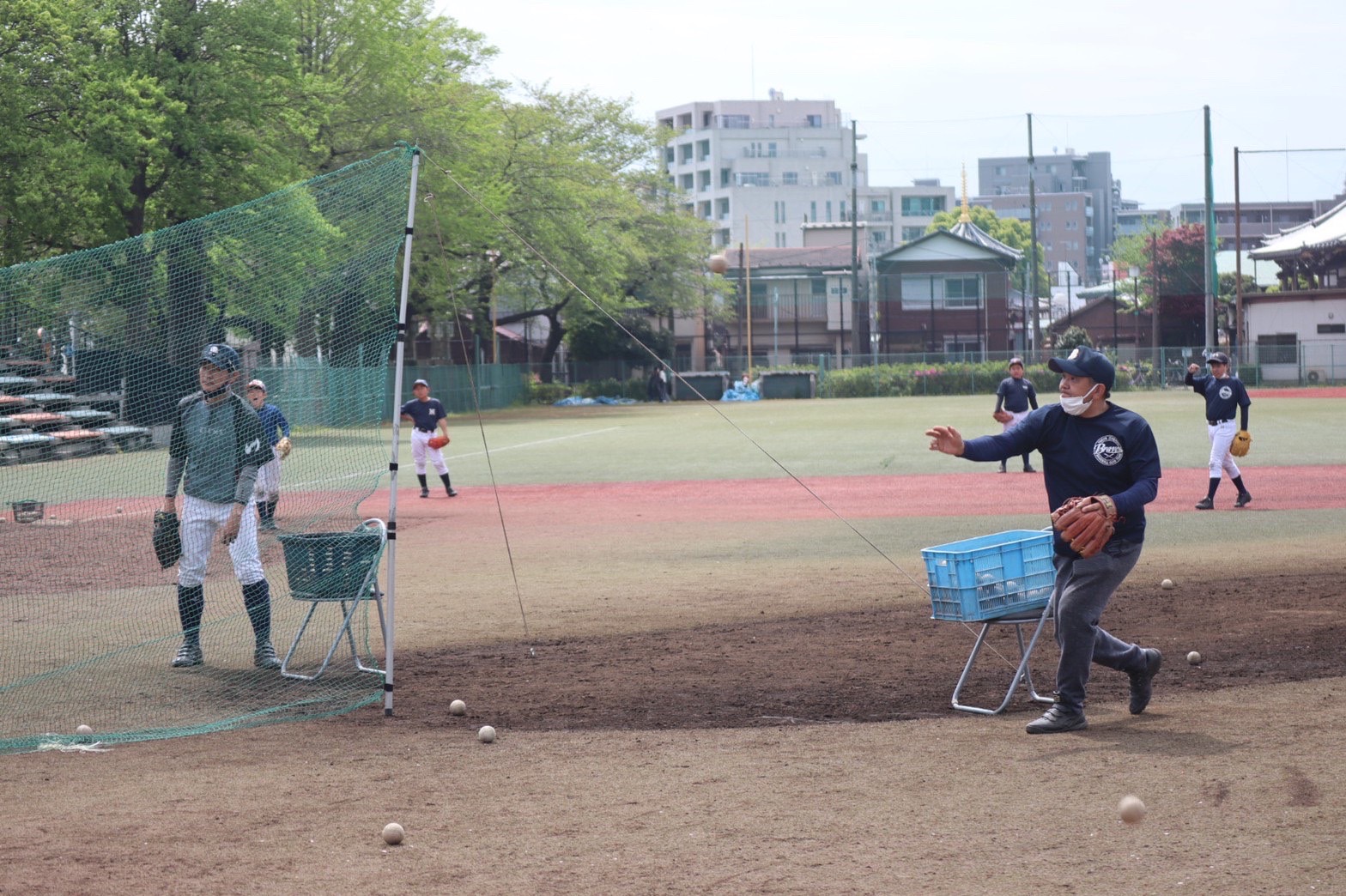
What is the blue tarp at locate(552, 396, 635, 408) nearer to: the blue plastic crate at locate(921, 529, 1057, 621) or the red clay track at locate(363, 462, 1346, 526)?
the red clay track at locate(363, 462, 1346, 526)

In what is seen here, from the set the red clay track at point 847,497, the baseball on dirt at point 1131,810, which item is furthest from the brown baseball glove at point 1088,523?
the red clay track at point 847,497

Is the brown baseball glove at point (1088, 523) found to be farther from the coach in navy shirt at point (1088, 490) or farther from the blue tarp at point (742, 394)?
the blue tarp at point (742, 394)

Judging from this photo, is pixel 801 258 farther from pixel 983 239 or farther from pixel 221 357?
pixel 221 357

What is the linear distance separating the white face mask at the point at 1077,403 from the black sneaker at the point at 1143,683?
142cm

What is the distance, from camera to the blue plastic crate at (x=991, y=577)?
7570mm

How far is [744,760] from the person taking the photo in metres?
7.00

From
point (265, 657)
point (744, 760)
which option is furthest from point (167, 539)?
point (744, 760)

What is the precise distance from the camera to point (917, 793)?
6.31m

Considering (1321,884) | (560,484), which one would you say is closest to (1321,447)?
(560,484)

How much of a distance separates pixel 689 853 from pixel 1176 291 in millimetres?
93742

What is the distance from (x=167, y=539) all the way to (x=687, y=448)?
2541 centimetres

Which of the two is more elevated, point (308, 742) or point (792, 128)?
point (792, 128)

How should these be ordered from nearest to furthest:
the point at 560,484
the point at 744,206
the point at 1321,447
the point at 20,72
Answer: the point at 560,484, the point at 1321,447, the point at 20,72, the point at 744,206

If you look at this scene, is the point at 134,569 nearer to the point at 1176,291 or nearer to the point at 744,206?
the point at 1176,291
